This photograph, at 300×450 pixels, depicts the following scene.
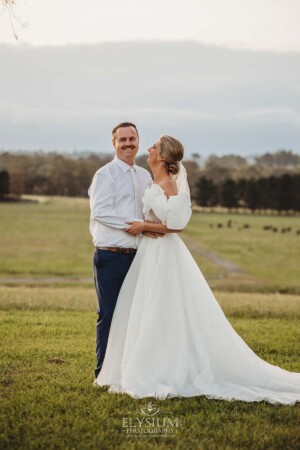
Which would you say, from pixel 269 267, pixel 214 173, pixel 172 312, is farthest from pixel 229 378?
pixel 214 173

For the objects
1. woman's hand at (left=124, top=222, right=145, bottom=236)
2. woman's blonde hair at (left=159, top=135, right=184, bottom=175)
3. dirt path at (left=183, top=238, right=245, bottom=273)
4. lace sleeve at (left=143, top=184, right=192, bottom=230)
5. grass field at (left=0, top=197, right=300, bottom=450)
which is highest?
woman's blonde hair at (left=159, top=135, right=184, bottom=175)

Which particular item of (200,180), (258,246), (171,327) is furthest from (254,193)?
(171,327)

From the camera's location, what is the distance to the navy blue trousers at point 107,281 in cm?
693

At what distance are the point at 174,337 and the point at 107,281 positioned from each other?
A: 1007 millimetres

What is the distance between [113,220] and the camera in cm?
684

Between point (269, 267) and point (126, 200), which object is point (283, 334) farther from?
point (269, 267)

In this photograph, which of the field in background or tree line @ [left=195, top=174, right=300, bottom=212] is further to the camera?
tree line @ [left=195, top=174, right=300, bottom=212]

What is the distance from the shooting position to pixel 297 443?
5156 millimetres

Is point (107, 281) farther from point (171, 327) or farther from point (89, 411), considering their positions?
point (89, 411)

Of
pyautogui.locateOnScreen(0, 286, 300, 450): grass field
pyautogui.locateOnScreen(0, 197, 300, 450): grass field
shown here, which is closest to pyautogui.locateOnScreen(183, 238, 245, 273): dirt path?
pyautogui.locateOnScreen(0, 197, 300, 450): grass field

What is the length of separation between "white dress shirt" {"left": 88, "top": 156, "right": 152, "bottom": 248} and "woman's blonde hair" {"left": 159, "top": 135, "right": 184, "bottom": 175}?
1.73ft

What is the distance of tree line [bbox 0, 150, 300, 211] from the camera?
118250 millimetres

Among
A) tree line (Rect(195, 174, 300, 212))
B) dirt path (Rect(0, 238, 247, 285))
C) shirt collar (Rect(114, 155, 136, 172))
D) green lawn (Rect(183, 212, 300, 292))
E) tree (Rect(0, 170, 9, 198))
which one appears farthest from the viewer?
tree (Rect(0, 170, 9, 198))

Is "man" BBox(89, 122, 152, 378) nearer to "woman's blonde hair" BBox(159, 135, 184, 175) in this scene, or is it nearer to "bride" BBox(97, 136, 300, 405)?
"bride" BBox(97, 136, 300, 405)
